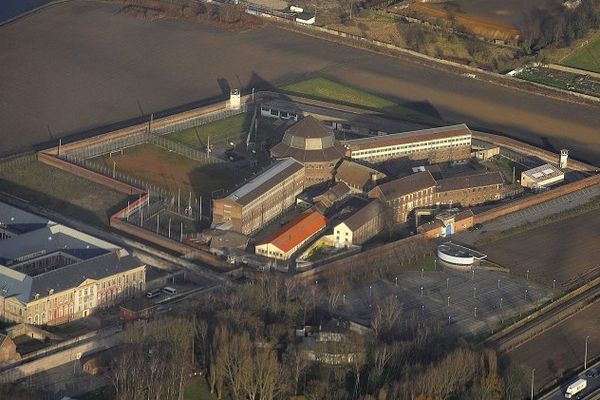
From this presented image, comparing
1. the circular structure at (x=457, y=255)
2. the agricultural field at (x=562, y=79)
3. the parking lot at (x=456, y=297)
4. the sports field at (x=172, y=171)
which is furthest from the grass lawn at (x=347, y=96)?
the parking lot at (x=456, y=297)

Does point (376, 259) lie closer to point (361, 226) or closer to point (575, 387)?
point (361, 226)

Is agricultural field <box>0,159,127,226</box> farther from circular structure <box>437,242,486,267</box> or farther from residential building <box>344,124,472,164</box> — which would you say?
circular structure <box>437,242,486,267</box>

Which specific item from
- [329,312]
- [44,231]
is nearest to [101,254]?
[44,231]

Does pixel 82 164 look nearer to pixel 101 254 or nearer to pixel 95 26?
pixel 101 254

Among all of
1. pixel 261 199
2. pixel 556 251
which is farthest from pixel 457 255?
pixel 261 199

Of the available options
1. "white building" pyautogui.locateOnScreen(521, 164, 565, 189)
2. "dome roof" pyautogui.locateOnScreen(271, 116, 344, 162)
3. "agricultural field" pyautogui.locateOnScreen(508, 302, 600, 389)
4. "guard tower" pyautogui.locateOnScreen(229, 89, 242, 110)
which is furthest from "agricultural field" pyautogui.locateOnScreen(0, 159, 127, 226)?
"agricultural field" pyautogui.locateOnScreen(508, 302, 600, 389)

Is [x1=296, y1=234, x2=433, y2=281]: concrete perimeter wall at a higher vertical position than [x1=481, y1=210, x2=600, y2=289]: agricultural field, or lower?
lower

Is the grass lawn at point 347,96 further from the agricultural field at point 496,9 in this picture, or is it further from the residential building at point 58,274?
the residential building at point 58,274

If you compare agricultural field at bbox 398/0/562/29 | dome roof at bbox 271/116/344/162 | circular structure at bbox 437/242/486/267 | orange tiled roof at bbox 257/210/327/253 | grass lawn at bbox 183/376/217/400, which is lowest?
agricultural field at bbox 398/0/562/29
